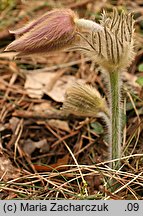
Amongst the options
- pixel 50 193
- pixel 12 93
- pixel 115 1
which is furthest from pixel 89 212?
pixel 115 1

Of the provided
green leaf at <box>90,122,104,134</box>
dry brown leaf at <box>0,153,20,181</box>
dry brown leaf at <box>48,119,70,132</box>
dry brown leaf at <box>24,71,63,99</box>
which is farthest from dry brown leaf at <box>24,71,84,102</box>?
dry brown leaf at <box>0,153,20,181</box>

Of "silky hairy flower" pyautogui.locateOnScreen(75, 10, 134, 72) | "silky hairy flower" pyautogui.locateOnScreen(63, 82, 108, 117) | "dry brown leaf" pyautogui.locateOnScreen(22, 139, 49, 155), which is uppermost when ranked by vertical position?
"silky hairy flower" pyautogui.locateOnScreen(75, 10, 134, 72)

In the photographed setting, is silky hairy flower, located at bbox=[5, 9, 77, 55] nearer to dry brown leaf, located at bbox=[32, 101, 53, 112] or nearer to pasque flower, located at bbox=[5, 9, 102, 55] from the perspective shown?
pasque flower, located at bbox=[5, 9, 102, 55]

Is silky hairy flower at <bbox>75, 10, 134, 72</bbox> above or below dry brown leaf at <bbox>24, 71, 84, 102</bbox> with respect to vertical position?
above

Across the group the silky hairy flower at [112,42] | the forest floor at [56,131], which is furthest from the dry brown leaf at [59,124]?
the silky hairy flower at [112,42]

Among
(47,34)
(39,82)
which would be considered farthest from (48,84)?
(47,34)
